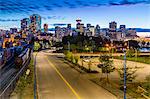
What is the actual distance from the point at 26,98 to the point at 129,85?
1036 cm

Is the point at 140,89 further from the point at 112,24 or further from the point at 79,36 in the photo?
the point at 79,36

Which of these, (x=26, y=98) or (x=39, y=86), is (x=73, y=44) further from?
(x=26, y=98)

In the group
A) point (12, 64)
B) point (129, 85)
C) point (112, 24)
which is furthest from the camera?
point (12, 64)

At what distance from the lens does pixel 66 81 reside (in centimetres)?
3494

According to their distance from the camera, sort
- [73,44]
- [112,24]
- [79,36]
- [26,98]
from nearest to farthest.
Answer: [26,98] < [112,24] < [73,44] < [79,36]

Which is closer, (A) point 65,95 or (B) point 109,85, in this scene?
(A) point 65,95

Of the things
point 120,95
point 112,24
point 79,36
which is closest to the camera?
point 120,95

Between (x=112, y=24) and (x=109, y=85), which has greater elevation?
(x=112, y=24)

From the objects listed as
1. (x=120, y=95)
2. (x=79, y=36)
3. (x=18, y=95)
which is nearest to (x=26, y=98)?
(x=18, y=95)

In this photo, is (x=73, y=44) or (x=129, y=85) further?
(x=73, y=44)

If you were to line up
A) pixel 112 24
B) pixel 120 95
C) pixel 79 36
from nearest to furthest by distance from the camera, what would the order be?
pixel 120 95
pixel 112 24
pixel 79 36

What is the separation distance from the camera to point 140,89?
2577 cm

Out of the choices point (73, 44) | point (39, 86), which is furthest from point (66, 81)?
point (73, 44)

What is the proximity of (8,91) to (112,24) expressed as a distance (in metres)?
14.6
